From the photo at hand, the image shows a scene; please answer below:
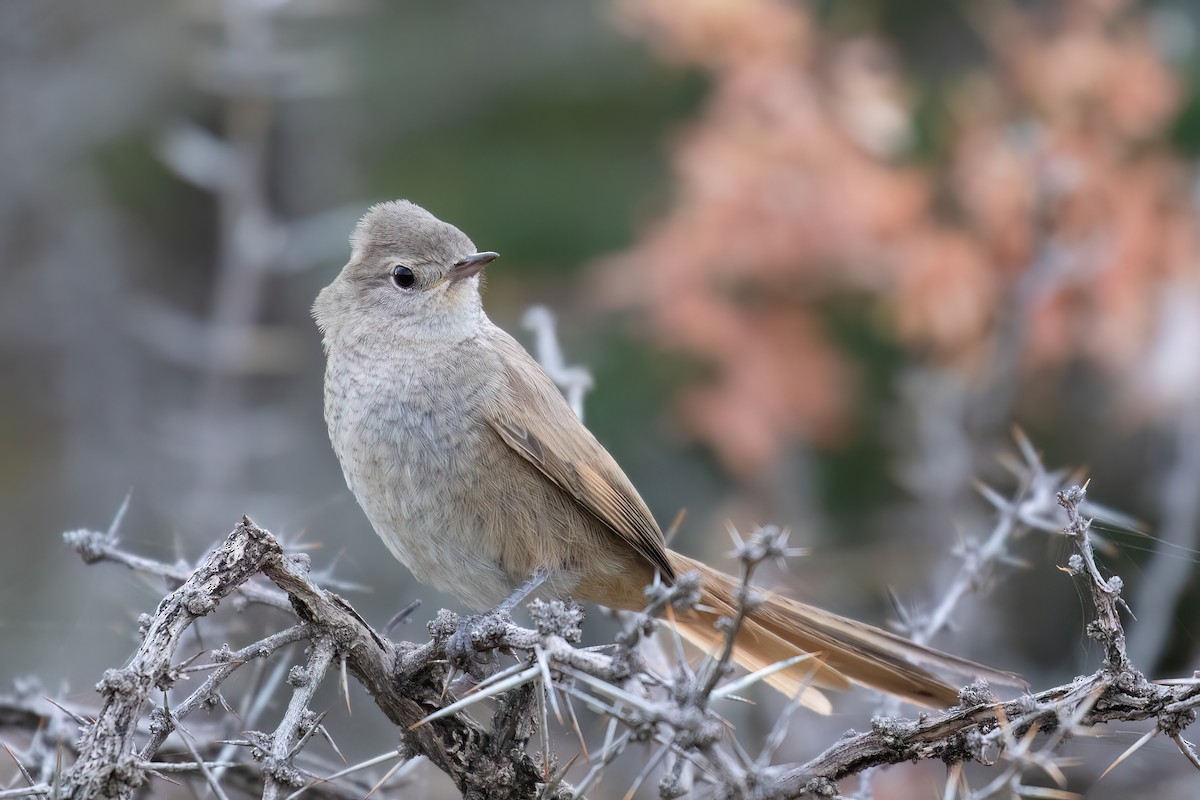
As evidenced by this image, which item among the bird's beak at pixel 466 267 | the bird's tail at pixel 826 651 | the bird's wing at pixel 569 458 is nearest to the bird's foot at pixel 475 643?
the bird's tail at pixel 826 651

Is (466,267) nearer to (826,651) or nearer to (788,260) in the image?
(826,651)

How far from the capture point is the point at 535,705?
115 inches

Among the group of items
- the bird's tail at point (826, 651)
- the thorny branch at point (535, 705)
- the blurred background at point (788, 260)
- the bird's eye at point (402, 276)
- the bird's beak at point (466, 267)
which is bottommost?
the thorny branch at point (535, 705)

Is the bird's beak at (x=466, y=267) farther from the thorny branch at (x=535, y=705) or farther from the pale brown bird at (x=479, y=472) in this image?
the thorny branch at (x=535, y=705)

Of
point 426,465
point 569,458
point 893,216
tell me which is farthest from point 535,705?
point 893,216

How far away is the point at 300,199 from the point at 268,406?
5.99 feet

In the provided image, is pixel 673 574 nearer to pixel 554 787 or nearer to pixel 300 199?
pixel 554 787

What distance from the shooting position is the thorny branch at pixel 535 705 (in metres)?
2.23

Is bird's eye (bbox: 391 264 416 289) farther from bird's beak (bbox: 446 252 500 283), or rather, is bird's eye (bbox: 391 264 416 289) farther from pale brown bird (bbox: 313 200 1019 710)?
bird's beak (bbox: 446 252 500 283)

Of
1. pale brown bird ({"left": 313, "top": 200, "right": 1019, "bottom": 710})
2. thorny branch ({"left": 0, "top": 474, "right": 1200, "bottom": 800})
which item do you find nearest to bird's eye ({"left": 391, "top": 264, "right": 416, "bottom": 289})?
Result: pale brown bird ({"left": 313, "top": 200, "right": 1019, "bottom": 710})

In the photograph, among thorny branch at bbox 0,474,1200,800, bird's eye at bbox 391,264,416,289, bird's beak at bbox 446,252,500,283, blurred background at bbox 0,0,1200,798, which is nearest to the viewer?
thorny branch at bbox 0,474,1200,800

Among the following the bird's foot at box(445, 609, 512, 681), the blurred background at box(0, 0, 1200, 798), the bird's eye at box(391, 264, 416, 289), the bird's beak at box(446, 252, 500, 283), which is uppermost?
the blurred background at box(0, 0, 1200, 798)

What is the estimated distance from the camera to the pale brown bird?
390 cm

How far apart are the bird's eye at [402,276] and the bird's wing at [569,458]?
0.47m
